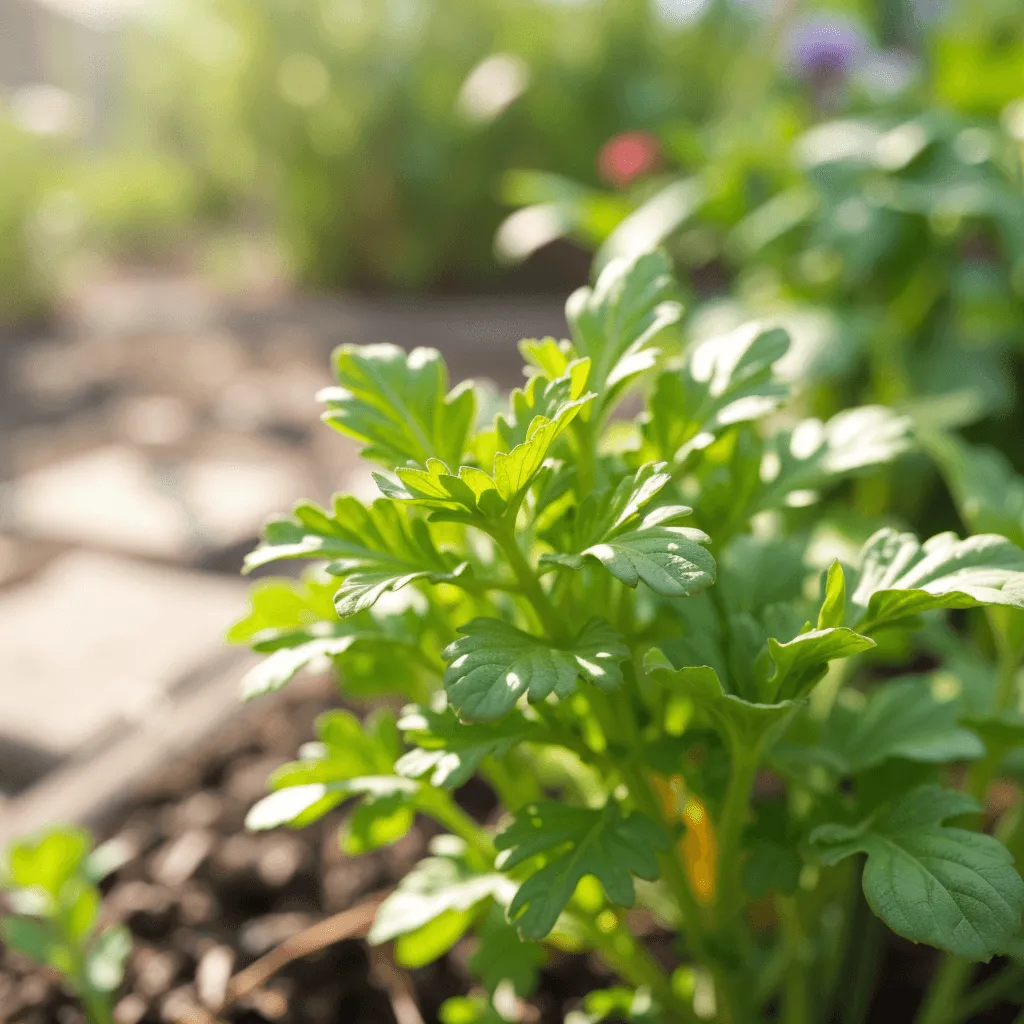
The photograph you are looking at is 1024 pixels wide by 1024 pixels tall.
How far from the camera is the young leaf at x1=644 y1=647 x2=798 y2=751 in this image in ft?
1.75

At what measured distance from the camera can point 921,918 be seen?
52cm

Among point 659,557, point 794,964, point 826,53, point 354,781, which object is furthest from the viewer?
point 826,53

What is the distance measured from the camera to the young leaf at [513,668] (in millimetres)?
504

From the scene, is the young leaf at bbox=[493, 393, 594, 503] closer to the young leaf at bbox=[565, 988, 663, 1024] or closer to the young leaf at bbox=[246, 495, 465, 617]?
the young leaf at bbox=[246, 495, 465, 617]

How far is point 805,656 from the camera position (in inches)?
21.9

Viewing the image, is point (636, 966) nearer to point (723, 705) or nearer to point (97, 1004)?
point (723, 705)

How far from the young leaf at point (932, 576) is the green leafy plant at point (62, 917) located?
0.74 meters

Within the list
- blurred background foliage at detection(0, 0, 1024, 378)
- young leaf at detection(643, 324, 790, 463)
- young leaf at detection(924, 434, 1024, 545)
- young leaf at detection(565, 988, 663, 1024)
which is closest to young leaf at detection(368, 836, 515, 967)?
young leaf at detection(565, 988, 663, 1024)

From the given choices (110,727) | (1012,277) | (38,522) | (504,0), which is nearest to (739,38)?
(504,0)

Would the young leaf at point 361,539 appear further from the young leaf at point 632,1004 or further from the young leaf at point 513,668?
the young leaf at point 632,1004

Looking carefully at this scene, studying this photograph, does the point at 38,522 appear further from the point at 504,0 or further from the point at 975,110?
the point at 504,0

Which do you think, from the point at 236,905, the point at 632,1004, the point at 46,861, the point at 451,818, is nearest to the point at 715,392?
the point at 451,818

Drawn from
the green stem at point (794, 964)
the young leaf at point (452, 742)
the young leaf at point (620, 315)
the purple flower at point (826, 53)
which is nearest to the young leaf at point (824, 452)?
the young leaf at point (620, 315)

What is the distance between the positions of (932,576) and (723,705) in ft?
0.49
